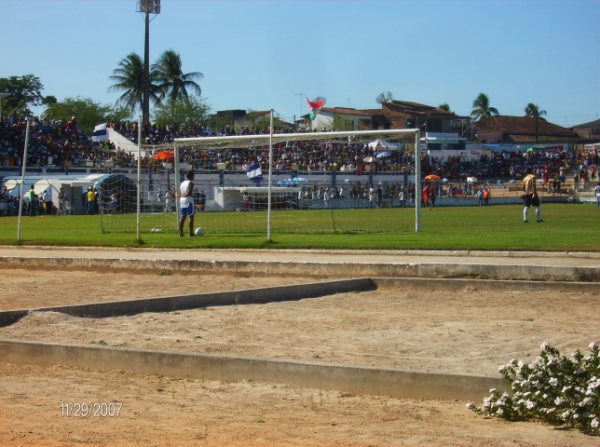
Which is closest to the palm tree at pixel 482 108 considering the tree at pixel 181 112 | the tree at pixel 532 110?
the tree at pixel 532 110

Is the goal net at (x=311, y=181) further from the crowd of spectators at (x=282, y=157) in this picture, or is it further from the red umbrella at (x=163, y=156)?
the red umbrella at (x=163, y=156)

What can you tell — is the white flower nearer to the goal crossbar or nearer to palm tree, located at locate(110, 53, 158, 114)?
the goal crossbar

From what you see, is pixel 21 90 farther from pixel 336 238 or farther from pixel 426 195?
pixel 336 238

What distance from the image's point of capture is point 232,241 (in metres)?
22.3

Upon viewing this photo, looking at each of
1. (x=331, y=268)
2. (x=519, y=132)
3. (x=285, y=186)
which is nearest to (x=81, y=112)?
(x=519, y=132)

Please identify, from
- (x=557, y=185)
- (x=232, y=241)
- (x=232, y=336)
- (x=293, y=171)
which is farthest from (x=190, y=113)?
(x=232, y=336)

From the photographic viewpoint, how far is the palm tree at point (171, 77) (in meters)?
99.2

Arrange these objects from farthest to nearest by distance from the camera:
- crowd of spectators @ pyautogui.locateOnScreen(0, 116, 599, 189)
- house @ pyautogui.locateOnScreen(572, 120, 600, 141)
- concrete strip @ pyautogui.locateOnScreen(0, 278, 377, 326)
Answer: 1. house @ pyautogui.locateOnScreen(572, 120, 600, 141)
2. crowd of spectators @ pyautogui.locateOnScreen(0, 116, 599, 189)
3. concrete strip @ pyautogui.locateOnScreen(0, 278, 377, 326)

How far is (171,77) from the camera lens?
101 meters

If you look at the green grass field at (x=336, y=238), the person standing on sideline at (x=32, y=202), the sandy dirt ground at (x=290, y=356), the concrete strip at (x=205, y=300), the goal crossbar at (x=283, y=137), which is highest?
the goal crossbar at (x=283, y=137)

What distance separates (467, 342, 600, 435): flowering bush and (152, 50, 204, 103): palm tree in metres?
94.6

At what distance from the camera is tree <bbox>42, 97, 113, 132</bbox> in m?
111

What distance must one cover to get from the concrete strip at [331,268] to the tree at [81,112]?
309 ft

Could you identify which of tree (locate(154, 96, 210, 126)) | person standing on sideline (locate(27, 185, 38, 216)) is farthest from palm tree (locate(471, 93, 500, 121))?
person standing on sideline (locate(27, 185, 38, 216))
